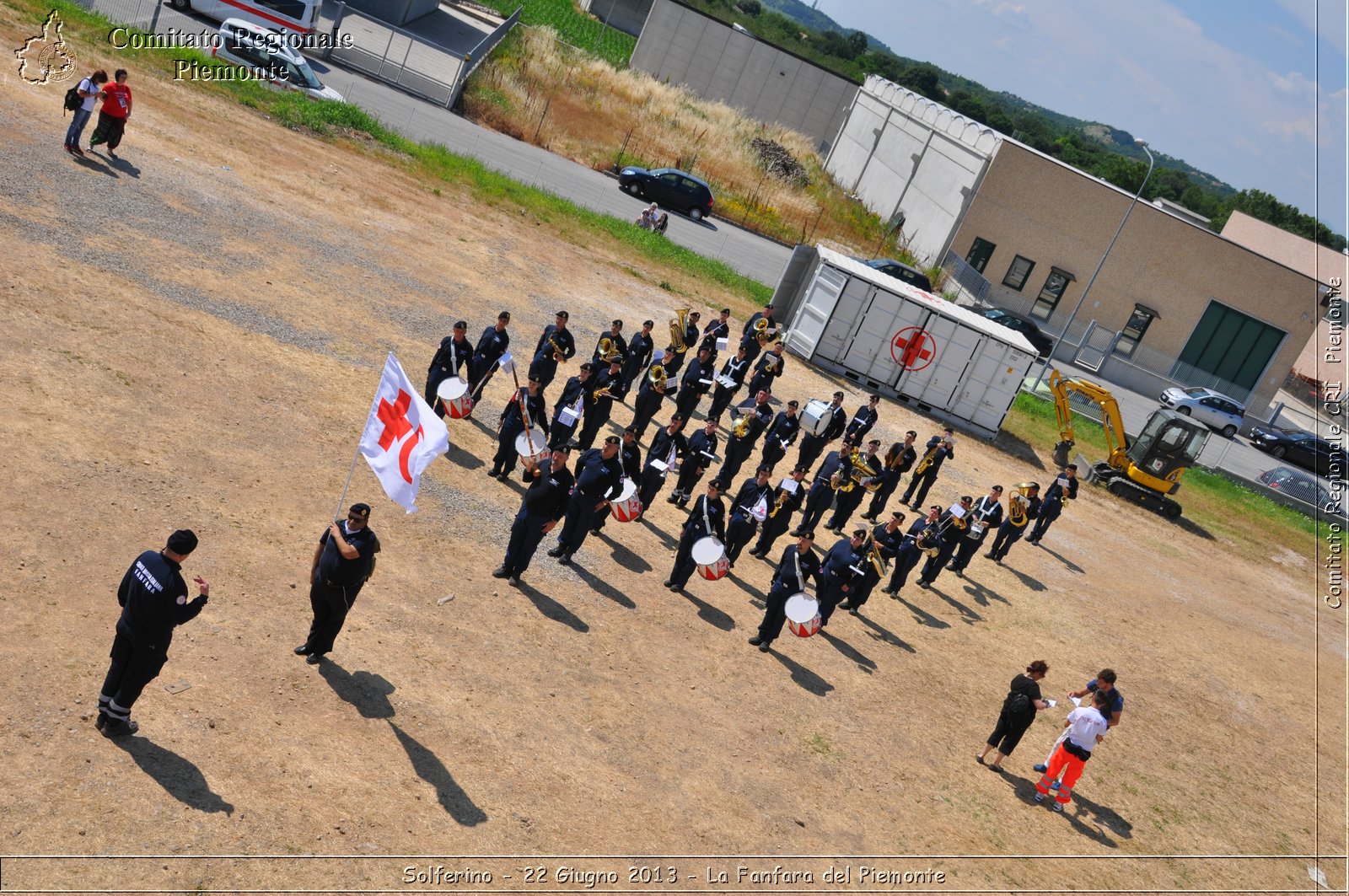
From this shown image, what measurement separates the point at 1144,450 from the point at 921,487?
1039 centimetres

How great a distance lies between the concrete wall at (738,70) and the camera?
60688 millimetres

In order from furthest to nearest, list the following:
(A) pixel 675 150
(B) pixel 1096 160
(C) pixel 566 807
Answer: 1. (B) pixel 1096 160
2. (A) pixel 675 150
3. (C) pixel 566 807

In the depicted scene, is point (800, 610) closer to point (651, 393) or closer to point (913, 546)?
point (913, 546)

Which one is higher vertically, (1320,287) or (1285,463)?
(1320,287)

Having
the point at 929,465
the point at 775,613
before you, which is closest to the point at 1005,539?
the point at 929,465

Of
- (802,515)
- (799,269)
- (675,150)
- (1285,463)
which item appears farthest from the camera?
(675,150)

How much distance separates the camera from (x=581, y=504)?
44.1 feet

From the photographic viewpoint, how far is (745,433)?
18.3m

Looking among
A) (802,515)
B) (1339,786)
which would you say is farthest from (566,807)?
(1339,786)

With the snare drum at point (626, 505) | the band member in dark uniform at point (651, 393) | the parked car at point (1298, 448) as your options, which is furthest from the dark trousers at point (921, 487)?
the parked car at point (1298, 448)

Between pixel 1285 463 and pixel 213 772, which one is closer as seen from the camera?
pixel 213 772

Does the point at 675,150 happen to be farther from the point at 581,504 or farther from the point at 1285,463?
the point at 581,504

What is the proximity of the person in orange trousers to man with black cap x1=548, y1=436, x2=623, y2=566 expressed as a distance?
6345 millimetres

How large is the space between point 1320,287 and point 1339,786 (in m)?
36.5
